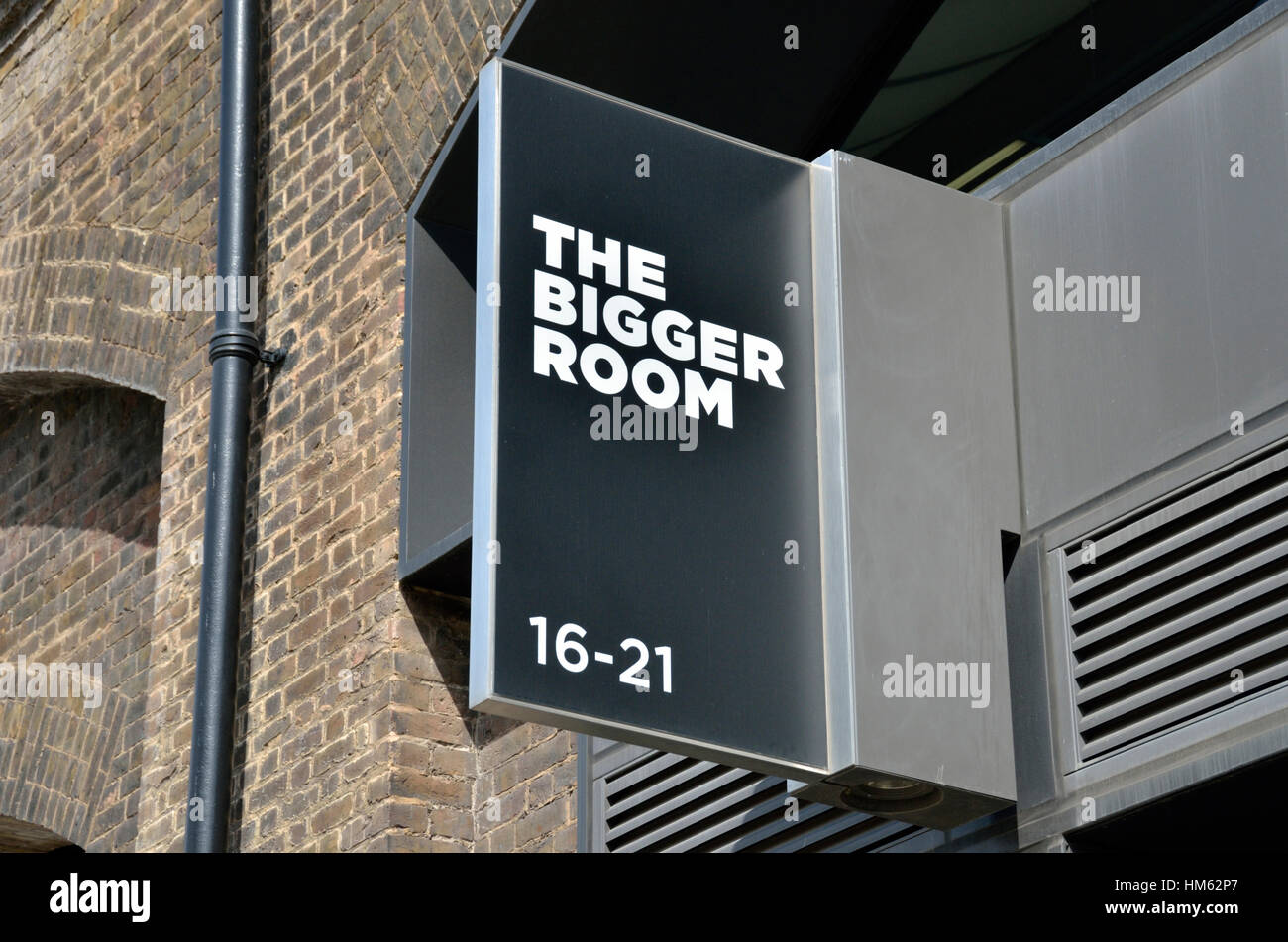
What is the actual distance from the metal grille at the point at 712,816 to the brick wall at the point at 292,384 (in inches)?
14.0

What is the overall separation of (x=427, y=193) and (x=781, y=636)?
3.26 metres

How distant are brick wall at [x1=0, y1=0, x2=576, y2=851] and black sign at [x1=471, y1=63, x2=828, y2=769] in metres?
2.11

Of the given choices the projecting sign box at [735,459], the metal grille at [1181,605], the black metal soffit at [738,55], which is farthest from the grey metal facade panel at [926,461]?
the black metal soffit at [738,55]

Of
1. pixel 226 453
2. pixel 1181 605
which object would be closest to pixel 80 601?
pixel 226 453

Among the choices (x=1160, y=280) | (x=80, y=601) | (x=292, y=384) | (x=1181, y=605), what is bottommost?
(x=1181, y=605)

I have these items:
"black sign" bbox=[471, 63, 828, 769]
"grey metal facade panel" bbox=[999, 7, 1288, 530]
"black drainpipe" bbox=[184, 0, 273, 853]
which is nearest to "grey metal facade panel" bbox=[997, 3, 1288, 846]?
"grey metal facade panel" bbox=[999, 7, 1288, 530]

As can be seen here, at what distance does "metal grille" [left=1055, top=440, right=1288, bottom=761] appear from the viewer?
187 inches

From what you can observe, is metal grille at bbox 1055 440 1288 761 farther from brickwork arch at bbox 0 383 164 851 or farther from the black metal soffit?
brickwork arch at bbox 0 383 164 851

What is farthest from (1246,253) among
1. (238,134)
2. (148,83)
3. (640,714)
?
(148,83)

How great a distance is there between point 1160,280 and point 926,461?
755 mm

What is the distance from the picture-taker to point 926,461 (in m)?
5.36

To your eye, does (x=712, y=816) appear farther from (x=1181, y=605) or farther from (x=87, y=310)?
(x=87, y=310)

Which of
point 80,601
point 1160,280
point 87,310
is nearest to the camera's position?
point 1160,280

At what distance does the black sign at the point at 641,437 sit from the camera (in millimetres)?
4715
